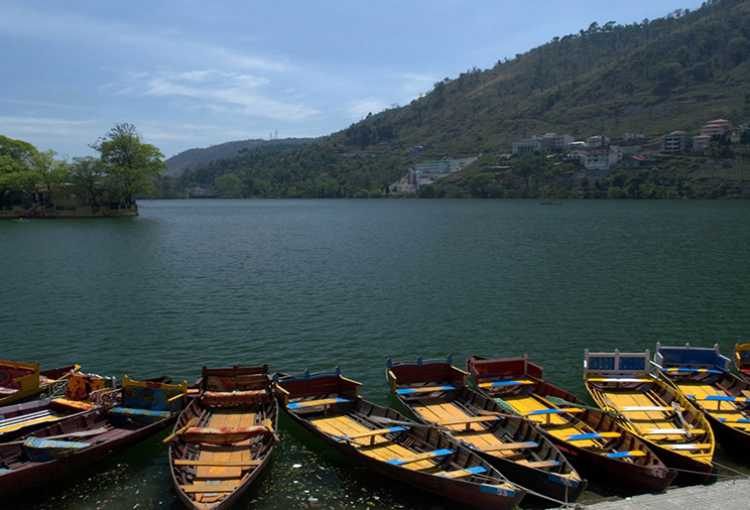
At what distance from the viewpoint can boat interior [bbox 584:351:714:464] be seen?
1777 cm

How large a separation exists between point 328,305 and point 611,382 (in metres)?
22.8

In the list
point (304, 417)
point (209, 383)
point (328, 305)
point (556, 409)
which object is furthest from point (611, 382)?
point (328, 305)

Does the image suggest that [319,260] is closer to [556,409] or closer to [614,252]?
[614,252]

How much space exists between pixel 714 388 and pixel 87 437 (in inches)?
936

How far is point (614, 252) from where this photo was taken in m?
68.4

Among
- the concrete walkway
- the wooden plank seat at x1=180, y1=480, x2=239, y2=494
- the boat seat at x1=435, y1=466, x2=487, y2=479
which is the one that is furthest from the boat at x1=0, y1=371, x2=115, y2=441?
the concrete walkway

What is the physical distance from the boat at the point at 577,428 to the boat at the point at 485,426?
0.85 m

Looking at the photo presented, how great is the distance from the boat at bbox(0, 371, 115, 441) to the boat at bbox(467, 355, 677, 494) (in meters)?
15.1

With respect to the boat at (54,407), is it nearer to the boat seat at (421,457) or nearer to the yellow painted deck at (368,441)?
the yellow painted deck at (368,441)

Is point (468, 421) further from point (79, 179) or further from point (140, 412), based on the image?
point (79, 179)

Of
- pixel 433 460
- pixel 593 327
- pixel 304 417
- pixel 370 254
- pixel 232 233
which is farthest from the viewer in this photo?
pixel 232 233

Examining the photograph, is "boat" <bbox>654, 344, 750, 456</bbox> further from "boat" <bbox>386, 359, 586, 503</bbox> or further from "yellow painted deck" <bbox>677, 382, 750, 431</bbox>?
"boat" <bbox>386, 359, 586, 503</bbox>

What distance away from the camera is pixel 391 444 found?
18.0 meters

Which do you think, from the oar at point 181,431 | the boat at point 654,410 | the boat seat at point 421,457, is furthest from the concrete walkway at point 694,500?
the oar at point 181,431
